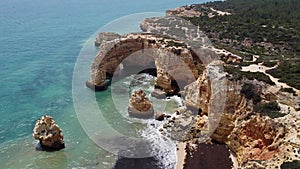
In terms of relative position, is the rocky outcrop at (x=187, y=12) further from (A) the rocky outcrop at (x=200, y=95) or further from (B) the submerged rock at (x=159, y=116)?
(B) the submerged rock at (x=159, y=116)

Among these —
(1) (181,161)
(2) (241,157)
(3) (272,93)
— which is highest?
(3) (272,93)

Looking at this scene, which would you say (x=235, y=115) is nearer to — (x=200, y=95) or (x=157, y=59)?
(x=200, y=95)

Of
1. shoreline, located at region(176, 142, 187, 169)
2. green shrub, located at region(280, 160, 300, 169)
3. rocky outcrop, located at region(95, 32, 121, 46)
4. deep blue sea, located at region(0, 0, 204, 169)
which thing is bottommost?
shoreline, located at region(176, 142, 187, 169)

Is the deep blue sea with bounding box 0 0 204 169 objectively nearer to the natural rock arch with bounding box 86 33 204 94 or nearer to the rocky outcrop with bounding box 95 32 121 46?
the rocky outcrop with bounding box 95 32 121 46

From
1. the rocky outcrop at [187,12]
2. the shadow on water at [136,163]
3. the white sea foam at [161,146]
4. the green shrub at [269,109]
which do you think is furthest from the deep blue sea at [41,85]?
the rocky outcrop at [187,12]

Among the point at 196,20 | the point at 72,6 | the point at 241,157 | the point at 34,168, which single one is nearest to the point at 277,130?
the point at 241,157

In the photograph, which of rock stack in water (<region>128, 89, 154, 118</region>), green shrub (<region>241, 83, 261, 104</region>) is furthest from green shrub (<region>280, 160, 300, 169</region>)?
rock stack in water (<region>128, 89, 154, 118</region>)

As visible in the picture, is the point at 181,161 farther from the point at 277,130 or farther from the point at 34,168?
the point at 34,168
